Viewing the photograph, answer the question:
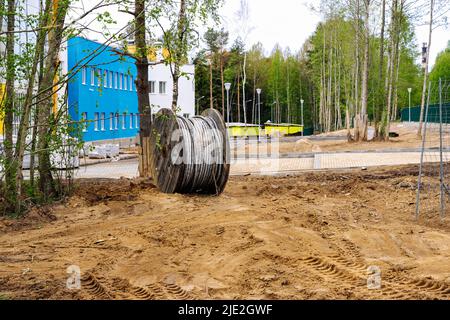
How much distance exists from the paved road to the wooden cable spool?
6.98 meters

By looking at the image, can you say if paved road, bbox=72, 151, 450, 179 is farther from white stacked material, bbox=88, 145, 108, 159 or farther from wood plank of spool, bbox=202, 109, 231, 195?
wood plank of spool, bbox=202, 109, 231, 195

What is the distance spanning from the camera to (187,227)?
10023mm

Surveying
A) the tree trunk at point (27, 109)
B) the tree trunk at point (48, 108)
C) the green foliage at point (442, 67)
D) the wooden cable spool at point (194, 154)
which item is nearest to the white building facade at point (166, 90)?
the wooden cable spool at point (194, 154)

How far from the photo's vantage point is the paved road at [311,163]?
866 inches

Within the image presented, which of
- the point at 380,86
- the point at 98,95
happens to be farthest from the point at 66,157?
the point at 380,86

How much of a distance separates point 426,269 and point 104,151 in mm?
27335

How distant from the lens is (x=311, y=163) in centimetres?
2452

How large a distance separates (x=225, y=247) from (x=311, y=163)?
53.5ft

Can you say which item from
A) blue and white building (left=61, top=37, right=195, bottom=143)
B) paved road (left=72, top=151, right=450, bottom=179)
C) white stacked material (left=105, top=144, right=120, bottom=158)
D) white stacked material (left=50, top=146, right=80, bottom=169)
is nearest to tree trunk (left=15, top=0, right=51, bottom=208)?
white stacked material (left=50, top=146, right=80, bottom=169)

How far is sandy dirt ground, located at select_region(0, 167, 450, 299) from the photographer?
6.55 metres

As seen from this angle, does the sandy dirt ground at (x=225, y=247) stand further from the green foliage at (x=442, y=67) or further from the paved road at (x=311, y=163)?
the green foliage at (x=442, y=67)

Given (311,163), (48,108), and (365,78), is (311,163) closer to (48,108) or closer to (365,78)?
(365,78)
